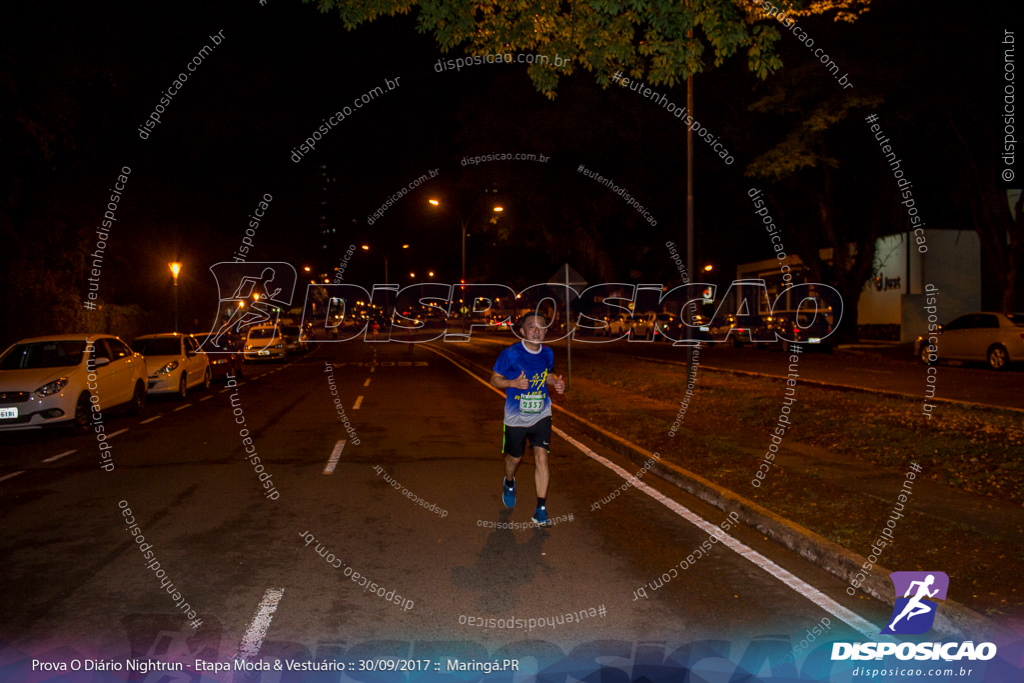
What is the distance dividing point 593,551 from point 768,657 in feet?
7.16

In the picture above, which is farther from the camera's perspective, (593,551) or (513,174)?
(513,174)

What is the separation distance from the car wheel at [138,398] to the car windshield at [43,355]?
1558mm

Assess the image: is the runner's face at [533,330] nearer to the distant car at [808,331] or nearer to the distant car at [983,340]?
the distant car at [983,340]

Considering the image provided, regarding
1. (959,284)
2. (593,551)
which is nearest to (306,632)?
(593,551)

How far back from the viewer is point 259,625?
15.9 feet

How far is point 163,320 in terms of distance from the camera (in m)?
35.7

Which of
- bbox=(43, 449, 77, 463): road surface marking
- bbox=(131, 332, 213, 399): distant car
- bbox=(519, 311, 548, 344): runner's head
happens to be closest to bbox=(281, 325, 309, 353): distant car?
bbox=(131, 332, 213, 399): distant car

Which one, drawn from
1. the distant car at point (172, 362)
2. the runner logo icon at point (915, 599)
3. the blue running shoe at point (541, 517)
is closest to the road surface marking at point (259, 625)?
the blue running shoe at point (541, 517)

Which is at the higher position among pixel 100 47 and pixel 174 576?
pixel 100 47

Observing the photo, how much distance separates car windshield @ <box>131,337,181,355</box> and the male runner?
14.7 metres

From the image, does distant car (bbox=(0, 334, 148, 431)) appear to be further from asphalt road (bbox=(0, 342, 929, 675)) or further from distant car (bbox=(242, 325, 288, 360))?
distant car (bbox=(242, 325, 288, 360))

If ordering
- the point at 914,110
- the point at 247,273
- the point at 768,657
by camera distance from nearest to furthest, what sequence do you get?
the point at 768,657
the point at 914,110
the point at 247,273

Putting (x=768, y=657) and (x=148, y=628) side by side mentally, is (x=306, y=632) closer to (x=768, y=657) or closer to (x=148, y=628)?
(x=148, y=628)

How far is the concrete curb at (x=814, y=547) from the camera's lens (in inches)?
185
